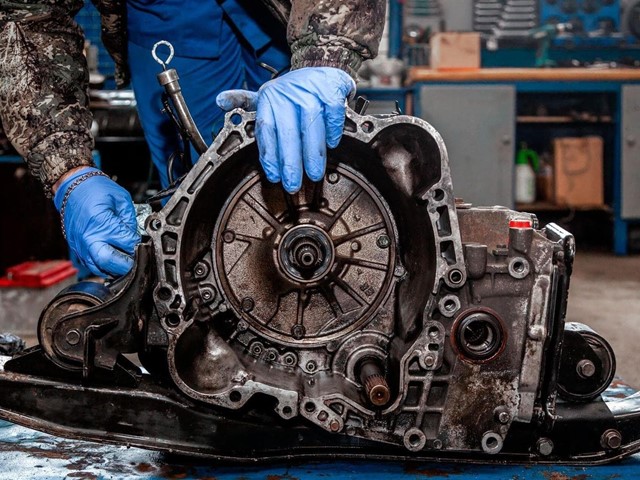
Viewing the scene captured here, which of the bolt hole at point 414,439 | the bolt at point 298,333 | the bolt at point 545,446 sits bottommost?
the bolt at point 545,446

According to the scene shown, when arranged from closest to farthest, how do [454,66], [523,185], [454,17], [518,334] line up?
[518,334]
[454,66]
[523,185]
[454,17]

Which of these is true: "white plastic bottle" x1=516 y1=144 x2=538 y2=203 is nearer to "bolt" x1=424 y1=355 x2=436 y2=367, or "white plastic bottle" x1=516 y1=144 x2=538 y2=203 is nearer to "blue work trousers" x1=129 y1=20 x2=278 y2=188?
"blue work trousers" x1=129 y1=20 x2=278 y2=188

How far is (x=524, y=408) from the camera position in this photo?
4.69 ft

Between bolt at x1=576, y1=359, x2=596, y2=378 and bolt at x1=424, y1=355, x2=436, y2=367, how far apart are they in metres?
0.37

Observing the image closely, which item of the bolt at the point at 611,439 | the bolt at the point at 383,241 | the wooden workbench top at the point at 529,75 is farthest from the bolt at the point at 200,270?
the wooden workbench top at the point at 529,75

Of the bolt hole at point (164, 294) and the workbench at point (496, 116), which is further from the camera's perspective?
the workbench at point (496, 116)

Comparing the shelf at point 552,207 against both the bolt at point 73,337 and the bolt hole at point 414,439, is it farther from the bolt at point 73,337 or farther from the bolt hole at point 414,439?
the bolt at point 73,337

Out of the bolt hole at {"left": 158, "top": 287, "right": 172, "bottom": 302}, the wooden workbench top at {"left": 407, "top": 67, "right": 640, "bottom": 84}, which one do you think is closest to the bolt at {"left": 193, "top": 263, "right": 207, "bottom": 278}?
the bolt hole at {"left": 158, "top": 287, "right": 172, "bottom": 302}

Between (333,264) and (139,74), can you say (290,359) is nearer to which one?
(333,264)

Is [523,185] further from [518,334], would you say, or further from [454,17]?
[518,334]

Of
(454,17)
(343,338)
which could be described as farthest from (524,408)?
(454,17)

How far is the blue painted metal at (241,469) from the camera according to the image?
1.44m

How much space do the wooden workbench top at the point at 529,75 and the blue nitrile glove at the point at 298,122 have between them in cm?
435

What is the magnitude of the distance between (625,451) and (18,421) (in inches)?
46.4
